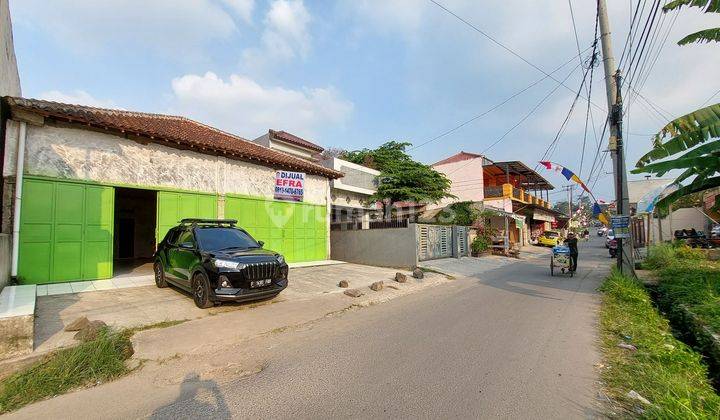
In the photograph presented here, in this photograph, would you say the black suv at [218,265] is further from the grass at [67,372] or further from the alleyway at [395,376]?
the grass at [67,372]

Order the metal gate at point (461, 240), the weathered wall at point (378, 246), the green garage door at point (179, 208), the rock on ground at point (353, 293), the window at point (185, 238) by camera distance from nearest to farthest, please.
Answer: the window at point (185, 238), the rock on ground at point (353, 293), the green garage door at point (179, 208), the weathered wall at point (378, 246), the metal gate at point (461, 240)

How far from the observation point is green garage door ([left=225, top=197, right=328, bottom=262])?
12.8 m

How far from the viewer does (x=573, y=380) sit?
3.88 m

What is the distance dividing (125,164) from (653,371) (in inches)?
484

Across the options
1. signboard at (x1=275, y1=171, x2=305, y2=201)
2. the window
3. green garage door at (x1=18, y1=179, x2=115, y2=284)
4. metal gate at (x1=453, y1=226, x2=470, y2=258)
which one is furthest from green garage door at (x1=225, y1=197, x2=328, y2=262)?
metal gate at (x1=453, y1=226, x2=470, y2=258)

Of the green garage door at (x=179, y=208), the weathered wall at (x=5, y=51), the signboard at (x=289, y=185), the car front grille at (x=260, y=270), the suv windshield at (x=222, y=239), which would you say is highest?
the weathered wall at (x=5, y=51)

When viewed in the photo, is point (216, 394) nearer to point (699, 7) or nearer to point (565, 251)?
point (699, 7)

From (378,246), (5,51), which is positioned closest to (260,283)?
(5,51)

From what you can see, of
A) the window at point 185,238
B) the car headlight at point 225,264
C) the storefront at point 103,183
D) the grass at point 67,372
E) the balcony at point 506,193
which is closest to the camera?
the grass at point 67,372

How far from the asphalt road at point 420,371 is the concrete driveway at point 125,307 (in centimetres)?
228

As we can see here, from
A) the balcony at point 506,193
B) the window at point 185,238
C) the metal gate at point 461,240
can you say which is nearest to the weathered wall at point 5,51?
the window at point 185,238

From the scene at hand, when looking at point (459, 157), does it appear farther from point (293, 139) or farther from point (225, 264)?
point (225, 264)

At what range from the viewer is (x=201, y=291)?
7023 mm

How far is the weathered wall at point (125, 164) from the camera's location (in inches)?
335
